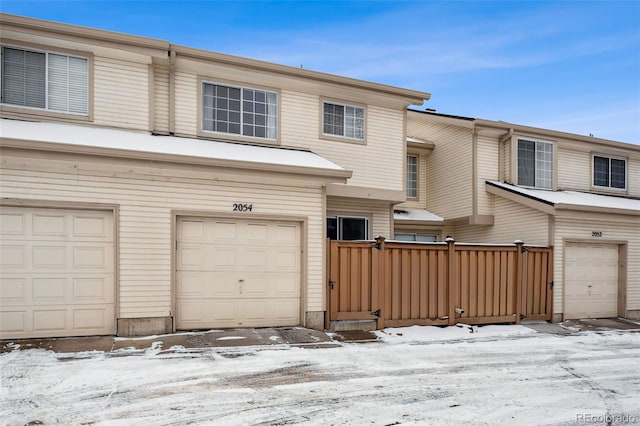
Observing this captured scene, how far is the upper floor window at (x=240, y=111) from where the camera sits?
36.1ft

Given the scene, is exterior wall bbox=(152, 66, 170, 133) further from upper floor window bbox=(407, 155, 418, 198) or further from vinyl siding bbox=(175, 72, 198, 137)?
upper floor window bbox=(407, 155, 418, 198)

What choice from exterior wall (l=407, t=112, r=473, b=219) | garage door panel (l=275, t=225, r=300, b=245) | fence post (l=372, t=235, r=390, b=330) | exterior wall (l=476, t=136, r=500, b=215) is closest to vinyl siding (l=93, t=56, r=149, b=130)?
garage door panel (l=275, t=225, r=300, b=245)

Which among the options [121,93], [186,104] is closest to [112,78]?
[121,93]

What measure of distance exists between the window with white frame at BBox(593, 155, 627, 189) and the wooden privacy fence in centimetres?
647

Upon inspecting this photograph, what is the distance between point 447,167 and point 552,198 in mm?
3831

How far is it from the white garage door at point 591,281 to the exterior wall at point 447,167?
354 cm

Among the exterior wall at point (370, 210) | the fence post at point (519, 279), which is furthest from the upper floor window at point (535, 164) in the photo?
the exterior wall at point (370, 210)

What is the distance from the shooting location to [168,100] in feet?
34.6

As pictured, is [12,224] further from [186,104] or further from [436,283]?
[436,283]

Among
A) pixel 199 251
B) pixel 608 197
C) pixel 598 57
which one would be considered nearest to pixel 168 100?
pixel 199 251

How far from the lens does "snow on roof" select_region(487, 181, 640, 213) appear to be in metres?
12.8

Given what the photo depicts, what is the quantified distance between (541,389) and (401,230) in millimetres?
9863

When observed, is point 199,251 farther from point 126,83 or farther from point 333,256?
point 126,83

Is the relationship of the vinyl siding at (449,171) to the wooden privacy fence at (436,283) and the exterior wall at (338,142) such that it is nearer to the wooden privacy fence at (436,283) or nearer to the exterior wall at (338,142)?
the exterior wall at (338,142)
